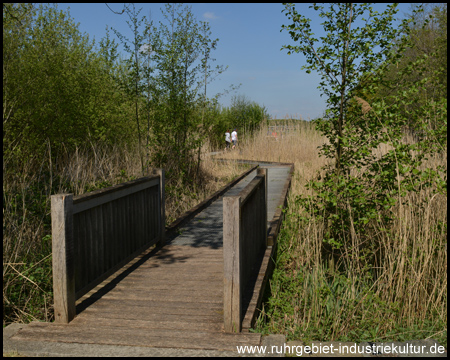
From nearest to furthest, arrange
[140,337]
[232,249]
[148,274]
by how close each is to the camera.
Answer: [140,337]
[232,249]
[148,274]

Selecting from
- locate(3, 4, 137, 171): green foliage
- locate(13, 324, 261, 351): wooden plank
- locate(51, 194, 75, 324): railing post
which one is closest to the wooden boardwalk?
locate(13, 324, 261, 351): wooden plank

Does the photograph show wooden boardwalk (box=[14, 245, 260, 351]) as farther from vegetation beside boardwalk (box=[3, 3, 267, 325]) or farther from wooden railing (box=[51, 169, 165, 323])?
vegetation beside boardwalk (box=[3, 3, 267, 325])

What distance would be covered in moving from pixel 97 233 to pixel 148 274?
0.91 metres

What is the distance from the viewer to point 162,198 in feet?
21.6

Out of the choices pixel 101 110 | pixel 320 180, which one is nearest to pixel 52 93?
pixel 101 110

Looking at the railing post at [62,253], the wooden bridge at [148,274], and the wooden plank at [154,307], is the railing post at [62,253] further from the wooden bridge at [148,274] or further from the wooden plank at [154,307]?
the wooden plank at [154,307]

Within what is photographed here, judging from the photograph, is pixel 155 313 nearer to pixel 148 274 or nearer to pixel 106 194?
pixel 148 274

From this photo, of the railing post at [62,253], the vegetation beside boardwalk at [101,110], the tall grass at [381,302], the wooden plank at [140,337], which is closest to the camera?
the wooden plank at [140,337]

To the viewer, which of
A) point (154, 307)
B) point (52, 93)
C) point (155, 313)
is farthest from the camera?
point (52, 93)

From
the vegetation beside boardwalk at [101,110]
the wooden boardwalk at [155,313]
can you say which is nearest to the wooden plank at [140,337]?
the wooden boardwalk at [155,313]

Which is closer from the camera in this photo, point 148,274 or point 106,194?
point 106,194

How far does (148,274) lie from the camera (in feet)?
17.5

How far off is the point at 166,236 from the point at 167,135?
15.7ft

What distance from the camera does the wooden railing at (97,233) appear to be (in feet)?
13.2
